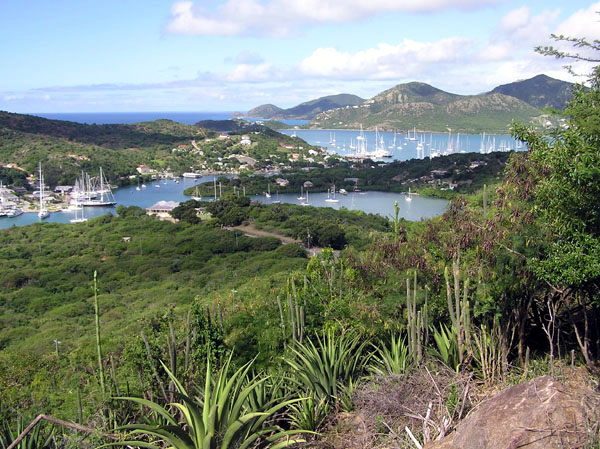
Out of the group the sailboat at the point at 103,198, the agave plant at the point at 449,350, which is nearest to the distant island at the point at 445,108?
the sailboat at the point at 103,198

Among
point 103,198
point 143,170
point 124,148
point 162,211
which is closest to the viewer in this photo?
point 162,211

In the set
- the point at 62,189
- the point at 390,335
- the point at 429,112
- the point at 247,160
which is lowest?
the point at 62,189

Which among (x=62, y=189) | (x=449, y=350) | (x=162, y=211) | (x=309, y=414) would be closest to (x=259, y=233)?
(x=162, y=211)

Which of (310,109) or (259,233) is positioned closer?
(259,233)

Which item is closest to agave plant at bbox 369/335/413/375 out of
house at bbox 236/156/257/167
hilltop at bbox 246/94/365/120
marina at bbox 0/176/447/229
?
marina at bbox 0/176/447/229

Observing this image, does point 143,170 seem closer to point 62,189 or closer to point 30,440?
point 62,189

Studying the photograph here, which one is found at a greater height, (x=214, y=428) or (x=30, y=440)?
(x=214, y=428)

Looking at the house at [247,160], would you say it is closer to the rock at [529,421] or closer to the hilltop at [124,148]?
the hilltop at [124,148]

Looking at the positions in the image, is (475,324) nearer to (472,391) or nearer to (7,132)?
(472,391)
